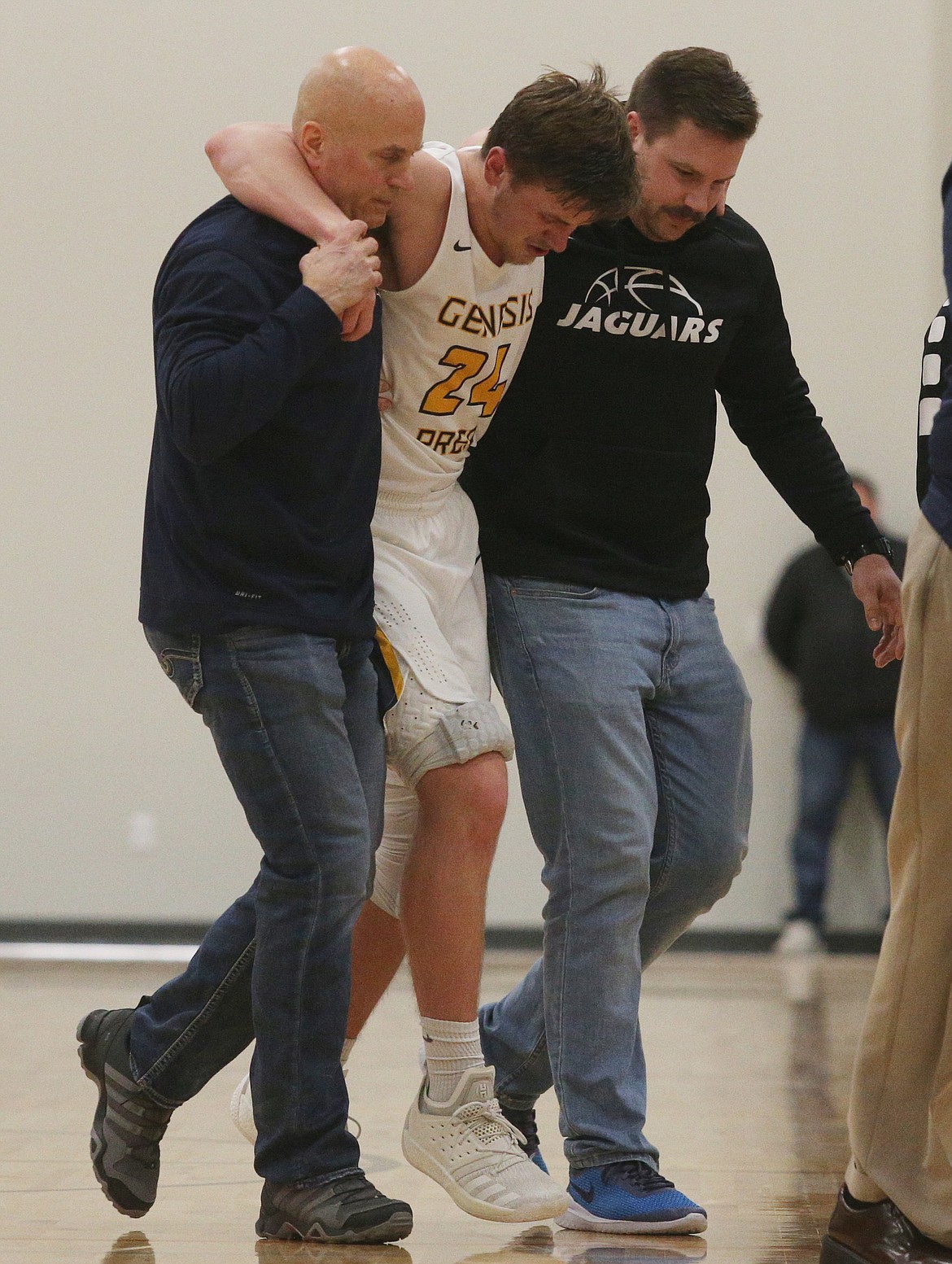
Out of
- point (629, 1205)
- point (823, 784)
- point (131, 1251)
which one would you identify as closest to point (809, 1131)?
point (629, 1205)

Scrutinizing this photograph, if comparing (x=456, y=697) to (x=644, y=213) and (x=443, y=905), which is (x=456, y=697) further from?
(x=644, y=213)

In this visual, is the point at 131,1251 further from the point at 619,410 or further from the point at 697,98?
the point at 697,98

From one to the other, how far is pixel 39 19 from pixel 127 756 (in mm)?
2833

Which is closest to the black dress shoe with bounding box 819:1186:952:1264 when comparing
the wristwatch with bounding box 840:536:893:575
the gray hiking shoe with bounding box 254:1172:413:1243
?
the gray hiking shoe with bounding box 254:1172:413:1243

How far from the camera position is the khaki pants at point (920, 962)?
1.85 m

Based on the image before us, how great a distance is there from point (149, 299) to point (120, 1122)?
437 cm

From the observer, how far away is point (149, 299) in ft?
20.1

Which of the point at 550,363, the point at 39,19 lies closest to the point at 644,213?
the point at 550,363

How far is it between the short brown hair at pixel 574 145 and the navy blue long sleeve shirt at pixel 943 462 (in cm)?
44

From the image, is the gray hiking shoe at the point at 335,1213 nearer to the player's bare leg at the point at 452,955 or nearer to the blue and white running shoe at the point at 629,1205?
the player's bare leg at the point at 452,955

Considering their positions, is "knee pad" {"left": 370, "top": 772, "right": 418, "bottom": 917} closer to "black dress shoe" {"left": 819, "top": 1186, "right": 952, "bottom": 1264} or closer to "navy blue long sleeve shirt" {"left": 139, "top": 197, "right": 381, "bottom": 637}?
"navy blue long sleeve shirt" {"left": 139, "top": 197, "right": 381, "bottom": 637}

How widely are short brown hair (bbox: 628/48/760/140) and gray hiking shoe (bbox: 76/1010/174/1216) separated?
4.98ft

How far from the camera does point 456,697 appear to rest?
2266 millimetres

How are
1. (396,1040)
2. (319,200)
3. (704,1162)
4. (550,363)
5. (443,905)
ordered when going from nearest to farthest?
(319,200)
(443,905)
(550,363)
(704,1162)
(396,1040)
